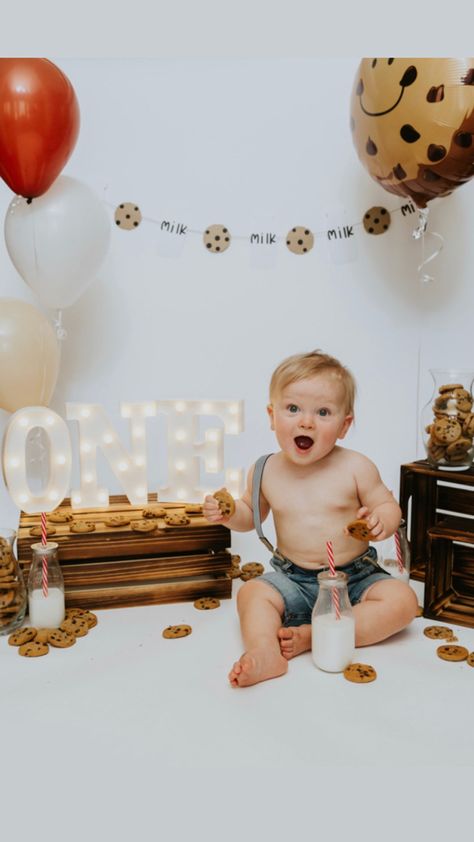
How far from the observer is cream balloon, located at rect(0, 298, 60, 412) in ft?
4.54

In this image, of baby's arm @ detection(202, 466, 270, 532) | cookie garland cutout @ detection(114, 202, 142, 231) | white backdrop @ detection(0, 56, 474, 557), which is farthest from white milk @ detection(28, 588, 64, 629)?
cookie garland cutout @ detection(114, 202, 142, 231)

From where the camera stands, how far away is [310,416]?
1.21 m

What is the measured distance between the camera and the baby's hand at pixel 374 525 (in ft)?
3.81

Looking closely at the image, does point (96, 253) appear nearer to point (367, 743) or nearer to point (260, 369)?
point (260, 369)

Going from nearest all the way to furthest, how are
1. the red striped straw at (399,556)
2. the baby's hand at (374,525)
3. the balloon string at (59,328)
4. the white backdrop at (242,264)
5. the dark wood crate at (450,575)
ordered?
the baby's hand at (374,525) → the dark wood crate at (450,575) → the red striped straw at (399,556) → the balloon string at (59,328) → the white backdrop at (242,264)

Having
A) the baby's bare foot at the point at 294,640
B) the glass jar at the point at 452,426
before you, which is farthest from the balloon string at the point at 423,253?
the baby's bare foot at the point at 294,640

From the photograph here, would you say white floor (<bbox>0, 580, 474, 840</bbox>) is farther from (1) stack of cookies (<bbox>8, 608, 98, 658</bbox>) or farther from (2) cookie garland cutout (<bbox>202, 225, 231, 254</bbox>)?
(2) cookie garland cutout (<bbox>202, 225, 231, 254</bbox>)

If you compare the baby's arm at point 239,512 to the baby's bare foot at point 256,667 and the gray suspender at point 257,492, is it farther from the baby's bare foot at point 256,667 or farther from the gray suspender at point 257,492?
the baby's bare foot at point 256,667

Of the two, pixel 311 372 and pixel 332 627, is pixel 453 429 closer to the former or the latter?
pixel 311 372

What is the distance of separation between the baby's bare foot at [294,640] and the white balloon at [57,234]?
29.7 inches

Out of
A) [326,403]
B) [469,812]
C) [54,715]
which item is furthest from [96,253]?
[469,812]

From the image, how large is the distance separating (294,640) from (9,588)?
18.8 inches

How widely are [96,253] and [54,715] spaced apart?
0.82m

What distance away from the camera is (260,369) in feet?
5.84
